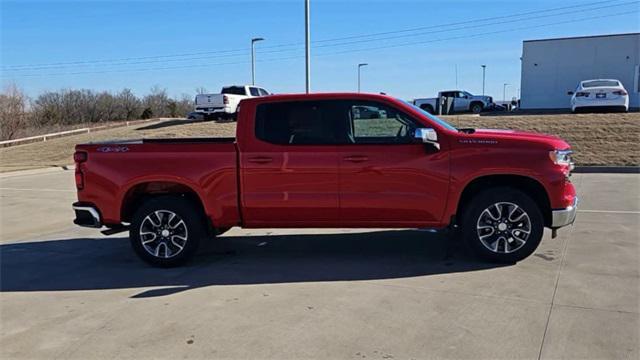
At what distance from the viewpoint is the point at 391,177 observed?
591cm

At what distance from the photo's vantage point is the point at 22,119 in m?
45.5

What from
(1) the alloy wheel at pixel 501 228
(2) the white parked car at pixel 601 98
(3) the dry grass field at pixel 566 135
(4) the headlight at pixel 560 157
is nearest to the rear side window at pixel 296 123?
(1) the alloy wheel at pixel 501 228

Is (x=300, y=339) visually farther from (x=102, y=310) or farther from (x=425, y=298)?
(x=102, y=310)

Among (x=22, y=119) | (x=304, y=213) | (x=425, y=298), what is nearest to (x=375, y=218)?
(x=304, y=213)

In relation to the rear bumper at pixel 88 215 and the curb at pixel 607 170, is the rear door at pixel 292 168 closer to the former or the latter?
the rear bumper at pixel 88 215

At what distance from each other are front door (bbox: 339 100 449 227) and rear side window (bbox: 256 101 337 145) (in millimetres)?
254

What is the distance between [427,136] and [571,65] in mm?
31352

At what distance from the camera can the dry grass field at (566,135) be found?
16.0 meters

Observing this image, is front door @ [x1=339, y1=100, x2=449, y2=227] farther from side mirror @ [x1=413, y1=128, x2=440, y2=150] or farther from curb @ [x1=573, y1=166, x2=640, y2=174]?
curb @ [x1=573, y1=166, x2=640, y2=174]

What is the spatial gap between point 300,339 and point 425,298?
54.0 inches

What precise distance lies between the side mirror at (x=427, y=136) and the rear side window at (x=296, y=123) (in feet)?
3.01

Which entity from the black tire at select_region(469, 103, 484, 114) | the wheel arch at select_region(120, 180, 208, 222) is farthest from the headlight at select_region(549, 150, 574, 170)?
the black tire at select_region(469, 103, 484, 114)

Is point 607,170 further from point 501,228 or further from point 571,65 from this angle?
point 571,65

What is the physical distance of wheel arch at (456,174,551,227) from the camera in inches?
235
